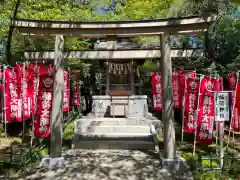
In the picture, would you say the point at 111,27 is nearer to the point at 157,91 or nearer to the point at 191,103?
the point at 191,103

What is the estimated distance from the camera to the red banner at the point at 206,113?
28.1 feet

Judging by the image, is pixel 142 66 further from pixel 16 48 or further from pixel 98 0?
pixel 16 48

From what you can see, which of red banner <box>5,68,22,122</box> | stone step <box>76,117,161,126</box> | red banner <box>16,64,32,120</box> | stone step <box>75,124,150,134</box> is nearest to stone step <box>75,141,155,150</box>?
stone step <box>75,124,150,134</box>

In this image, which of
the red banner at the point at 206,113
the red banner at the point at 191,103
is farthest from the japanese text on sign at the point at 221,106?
the red banner at the point at 191,103

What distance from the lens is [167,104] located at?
7809 mm

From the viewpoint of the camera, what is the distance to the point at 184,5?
51.3 feet

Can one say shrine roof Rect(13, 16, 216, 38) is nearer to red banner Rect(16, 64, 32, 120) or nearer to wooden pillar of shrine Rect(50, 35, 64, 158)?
wooden pillar of shrine Rect(50, 35, 64, 158)

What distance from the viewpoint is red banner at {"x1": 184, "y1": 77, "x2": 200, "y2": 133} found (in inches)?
357

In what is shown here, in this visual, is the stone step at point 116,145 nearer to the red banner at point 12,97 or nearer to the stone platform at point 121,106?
the red banner at point 12,97

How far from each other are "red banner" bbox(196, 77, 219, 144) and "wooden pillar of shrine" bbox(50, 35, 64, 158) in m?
5.00

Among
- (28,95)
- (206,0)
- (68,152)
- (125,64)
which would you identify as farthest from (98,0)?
(68,152)

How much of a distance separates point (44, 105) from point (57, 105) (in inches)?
37.2

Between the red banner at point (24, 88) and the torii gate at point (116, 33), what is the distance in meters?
2.57

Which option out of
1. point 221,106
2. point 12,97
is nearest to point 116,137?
point 12,97
